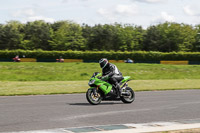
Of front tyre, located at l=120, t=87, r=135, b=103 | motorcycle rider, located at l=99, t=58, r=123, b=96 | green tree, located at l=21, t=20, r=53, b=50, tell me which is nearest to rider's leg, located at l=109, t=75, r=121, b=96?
motorcycle rider, located at l=99, t=58, r=123, b=96

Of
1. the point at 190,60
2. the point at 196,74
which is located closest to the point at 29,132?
the point at 196,74

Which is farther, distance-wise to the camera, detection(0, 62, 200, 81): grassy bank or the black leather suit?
detection(0, 62, 200, 81): grassy bank

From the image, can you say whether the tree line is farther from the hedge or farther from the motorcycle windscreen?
the motorcycle windscreen

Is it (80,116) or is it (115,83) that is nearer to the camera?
(80,116)

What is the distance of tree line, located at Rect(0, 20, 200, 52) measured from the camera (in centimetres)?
9625

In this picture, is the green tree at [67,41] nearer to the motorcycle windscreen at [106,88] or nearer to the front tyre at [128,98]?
the front tyre at [128,98]

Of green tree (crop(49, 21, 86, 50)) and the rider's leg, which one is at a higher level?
green tree (crop(49, 21, 86, 50))

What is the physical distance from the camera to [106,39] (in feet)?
325

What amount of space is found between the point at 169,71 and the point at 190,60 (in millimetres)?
Answer: 28572

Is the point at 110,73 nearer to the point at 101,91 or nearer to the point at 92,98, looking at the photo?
the point at 101,91

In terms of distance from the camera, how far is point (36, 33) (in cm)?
10156

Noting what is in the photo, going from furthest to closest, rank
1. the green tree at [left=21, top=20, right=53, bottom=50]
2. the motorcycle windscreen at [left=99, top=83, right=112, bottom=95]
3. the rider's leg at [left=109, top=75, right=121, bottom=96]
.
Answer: the green tree at [left=21, top=20, right=53, bottom=50]
the rider's leg at [left=109, top=75, right=121, bottom=96]
the motorcycle windscreen at [left=99, top=83, right=112, bottom=95]

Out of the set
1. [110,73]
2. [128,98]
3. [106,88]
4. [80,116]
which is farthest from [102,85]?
[80,116]

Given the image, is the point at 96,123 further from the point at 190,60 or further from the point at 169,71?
the point at 190,60
